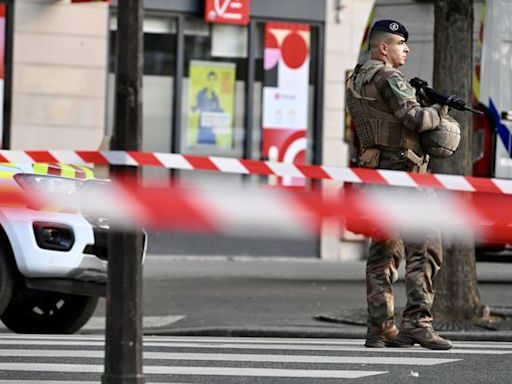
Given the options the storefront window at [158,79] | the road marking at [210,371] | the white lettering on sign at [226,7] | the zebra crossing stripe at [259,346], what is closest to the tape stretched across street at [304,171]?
the zebra crossing stripe at [259,346]

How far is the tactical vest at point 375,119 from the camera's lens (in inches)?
334

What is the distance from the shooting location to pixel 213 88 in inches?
843

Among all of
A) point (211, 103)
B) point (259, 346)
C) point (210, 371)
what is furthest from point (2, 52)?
point (210, 371)

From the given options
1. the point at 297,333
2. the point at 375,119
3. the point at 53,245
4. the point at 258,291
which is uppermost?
the point at 375,119

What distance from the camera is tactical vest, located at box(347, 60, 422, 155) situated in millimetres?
8492

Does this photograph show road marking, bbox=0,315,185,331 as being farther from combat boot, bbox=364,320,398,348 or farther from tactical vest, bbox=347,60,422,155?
tactical vest, bbox=347,60,422,155

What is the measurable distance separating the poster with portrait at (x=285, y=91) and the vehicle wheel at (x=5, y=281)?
1154cm

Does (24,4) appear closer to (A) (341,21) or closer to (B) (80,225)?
(A) (341,21)

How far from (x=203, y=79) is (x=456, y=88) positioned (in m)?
9.87

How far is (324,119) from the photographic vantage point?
21828 mm

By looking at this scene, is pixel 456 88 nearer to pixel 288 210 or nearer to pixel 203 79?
pixel 288 210

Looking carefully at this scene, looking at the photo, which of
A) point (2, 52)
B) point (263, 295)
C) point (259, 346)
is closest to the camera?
point (259, 346)

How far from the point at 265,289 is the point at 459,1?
4.97 metres

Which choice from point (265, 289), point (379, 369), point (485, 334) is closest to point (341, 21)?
point (265, 289)
